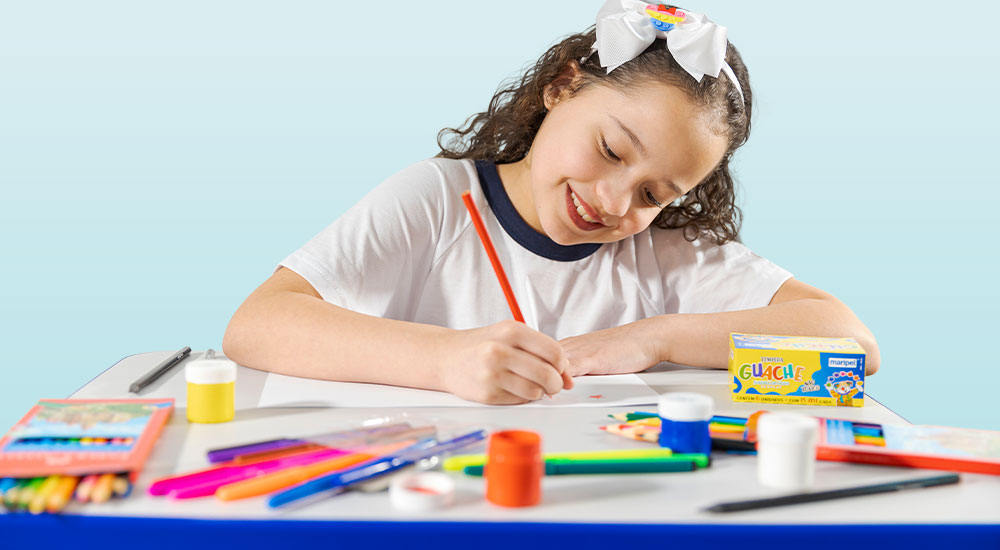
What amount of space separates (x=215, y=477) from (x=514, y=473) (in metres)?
0.21

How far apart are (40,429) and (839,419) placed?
66cm

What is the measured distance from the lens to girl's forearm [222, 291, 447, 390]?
919 mm

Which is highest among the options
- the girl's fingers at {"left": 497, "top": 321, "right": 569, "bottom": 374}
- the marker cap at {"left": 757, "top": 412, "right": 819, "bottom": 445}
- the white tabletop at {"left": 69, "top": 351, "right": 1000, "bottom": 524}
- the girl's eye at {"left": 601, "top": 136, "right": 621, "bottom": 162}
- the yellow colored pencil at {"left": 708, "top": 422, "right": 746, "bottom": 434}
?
the girl's eye at {"left": 601, "top": 136, "right": 621, "bottom": 162}

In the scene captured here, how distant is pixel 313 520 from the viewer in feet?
1.82

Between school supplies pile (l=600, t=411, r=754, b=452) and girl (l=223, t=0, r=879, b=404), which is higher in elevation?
girl (l=223, t=0, r=879, b=404)

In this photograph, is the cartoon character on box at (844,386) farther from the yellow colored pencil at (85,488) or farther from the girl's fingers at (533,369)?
the yellow colored pencil at (85,488)

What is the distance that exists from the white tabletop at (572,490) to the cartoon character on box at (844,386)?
6 centimetres

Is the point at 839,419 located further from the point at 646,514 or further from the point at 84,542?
the point at 84,542

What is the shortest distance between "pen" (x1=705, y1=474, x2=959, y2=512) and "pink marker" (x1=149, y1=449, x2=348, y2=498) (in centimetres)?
28

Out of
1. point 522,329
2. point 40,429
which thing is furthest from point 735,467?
point 40,429

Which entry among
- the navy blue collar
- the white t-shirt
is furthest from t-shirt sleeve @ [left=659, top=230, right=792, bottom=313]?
the navy blue collar

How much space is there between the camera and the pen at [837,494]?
58cm

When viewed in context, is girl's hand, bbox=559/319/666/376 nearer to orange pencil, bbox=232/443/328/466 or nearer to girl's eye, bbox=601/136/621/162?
girl's eye, bbox=601/136/621/162

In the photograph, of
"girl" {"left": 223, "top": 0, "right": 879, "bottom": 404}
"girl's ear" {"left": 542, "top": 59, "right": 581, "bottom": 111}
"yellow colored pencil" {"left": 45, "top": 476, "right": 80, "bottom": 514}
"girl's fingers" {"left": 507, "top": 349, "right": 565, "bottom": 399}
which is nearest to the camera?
"yellow colored pencil" {"left": 45, "top": 476, "right": 80, "bottom": 514}
